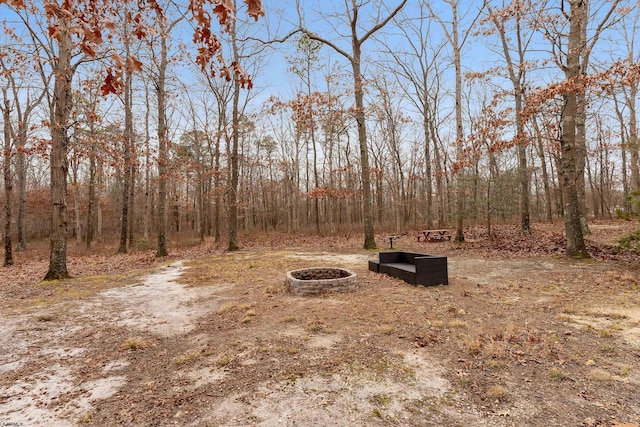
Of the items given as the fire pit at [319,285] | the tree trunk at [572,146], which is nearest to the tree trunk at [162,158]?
the fire pit at [319,285]

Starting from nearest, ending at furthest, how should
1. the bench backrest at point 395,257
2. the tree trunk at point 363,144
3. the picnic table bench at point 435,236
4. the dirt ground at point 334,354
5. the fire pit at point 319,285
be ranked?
1. the dirt ground at point 334,354
2. the fire pit at point 319,285
3. the bench backrest at point 395,257
4. the tree trunk at point 363,144
5. the picnic table bench at point 435,236

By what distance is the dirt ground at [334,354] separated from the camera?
8.33 ft

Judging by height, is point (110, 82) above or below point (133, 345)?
above

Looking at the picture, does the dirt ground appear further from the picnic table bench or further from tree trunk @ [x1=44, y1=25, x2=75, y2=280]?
the picnic table bench

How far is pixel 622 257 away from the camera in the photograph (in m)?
8.02

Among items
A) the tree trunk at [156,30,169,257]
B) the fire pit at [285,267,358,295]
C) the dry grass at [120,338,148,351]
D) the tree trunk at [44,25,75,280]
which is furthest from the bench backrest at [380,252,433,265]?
the tree trunk at [156,30,169,257]

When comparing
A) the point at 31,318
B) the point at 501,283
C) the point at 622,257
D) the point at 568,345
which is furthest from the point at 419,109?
the point at 31,318

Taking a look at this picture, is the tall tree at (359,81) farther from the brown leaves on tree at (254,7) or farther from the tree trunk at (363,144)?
the brown leaves on tree at (254,7)

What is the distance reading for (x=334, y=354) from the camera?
349 centimetres

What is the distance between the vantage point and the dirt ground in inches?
100.0

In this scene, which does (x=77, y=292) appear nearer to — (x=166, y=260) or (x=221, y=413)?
(x=166, y=260)

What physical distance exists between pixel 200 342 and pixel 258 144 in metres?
27.0

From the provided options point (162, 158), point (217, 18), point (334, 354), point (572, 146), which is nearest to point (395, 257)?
point (334, 354)

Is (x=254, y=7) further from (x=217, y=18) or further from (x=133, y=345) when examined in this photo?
(x=133, y=345)
